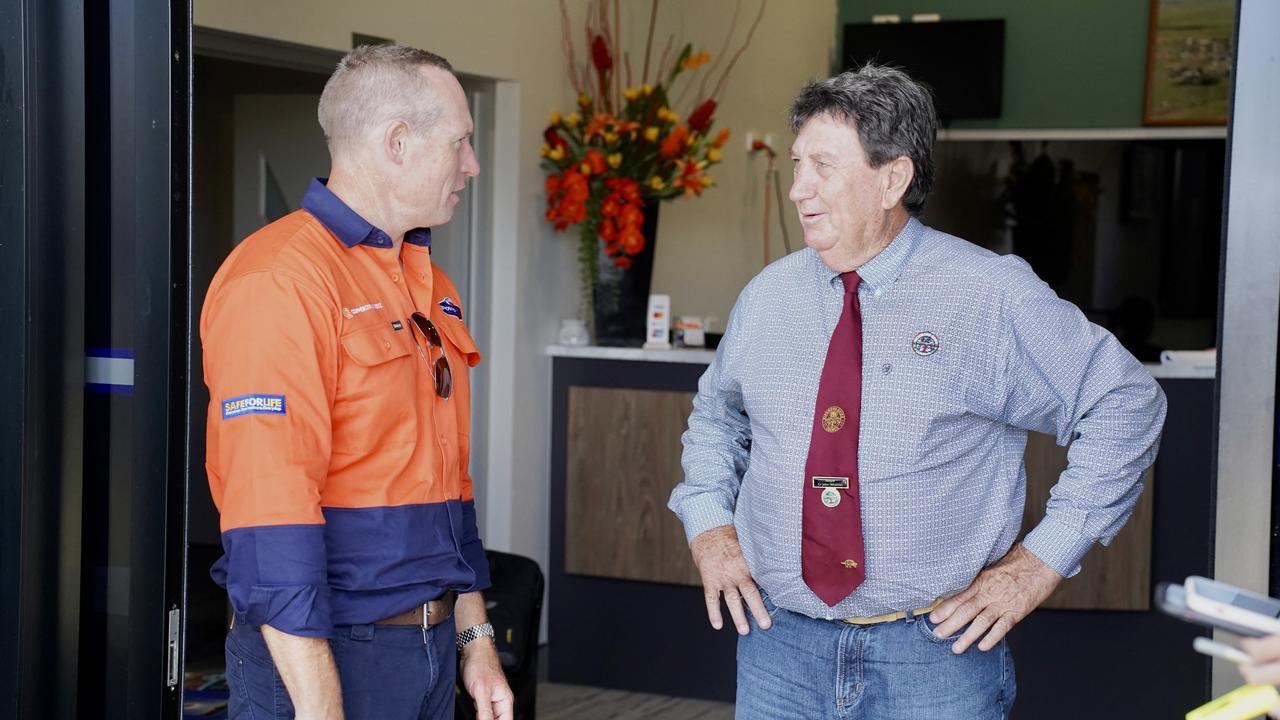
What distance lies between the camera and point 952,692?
1.85 m

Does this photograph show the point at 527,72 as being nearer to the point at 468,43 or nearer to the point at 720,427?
the point at 468,43

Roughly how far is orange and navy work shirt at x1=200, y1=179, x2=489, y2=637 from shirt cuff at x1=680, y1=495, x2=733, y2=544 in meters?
0.38

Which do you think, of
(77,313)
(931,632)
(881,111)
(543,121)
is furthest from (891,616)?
(543,121)

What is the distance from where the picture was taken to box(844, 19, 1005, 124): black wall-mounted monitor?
20.7ft

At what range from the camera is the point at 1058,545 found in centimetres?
185

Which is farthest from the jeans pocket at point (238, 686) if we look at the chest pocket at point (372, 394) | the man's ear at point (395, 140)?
the man's ear at point (395, 140)

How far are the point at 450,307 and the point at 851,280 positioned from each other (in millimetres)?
569

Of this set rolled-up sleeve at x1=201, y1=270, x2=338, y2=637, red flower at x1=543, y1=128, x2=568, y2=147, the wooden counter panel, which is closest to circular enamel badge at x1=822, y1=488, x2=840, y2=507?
rolled-up sleeve at x1=201, y1=270, x2=338, y2=637

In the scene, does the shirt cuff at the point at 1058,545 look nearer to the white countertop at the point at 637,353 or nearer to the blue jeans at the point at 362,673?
the blue jeans at the point at 362,673

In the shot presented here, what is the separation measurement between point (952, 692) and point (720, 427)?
1.78 feet

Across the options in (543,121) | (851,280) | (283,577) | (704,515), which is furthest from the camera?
(543,121)

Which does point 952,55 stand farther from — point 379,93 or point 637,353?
point 379,93

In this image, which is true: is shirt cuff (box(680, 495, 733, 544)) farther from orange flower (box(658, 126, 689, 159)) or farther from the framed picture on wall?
the framed picture on wall

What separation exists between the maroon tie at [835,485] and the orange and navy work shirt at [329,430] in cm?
46
